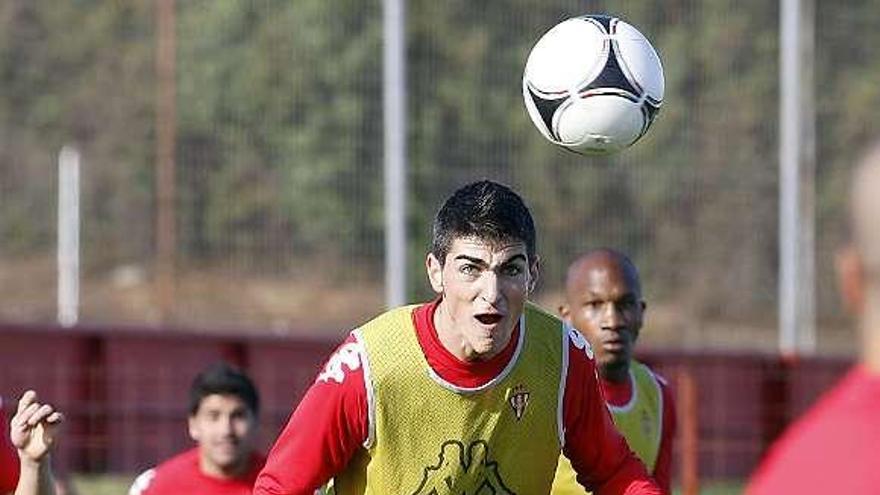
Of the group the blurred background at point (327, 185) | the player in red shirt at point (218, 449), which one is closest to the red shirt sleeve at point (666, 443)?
the player in red shirt at point (218, 449)

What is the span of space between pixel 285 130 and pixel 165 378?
2.32 m

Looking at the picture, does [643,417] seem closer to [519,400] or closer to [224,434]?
[224,434]

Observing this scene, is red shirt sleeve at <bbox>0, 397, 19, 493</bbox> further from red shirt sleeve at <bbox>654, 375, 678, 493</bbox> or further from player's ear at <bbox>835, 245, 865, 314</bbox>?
player's ear at <bbox>835, 245, 865, 314</bbox>

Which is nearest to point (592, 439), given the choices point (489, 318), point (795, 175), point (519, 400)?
point (519, 400)

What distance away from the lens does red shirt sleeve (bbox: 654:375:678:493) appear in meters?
8.33

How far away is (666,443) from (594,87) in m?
1.85

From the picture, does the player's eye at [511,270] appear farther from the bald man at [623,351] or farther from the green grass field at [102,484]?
the green grass field at [102,484]

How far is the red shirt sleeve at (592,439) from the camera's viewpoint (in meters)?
6.17

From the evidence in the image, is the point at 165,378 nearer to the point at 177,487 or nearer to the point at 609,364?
the point at 177,487

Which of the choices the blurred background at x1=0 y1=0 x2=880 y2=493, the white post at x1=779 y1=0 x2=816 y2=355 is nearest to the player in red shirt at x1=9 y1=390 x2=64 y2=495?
the blurred background at x1=0 y1=0 x2=880 y2=493

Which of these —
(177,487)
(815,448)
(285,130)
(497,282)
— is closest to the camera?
(815,448)

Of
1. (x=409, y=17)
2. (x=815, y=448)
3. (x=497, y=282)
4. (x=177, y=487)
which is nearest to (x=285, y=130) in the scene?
(x=409, y=17)

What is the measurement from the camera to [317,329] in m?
18.0

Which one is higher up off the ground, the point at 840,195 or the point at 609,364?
the point at 840,195
